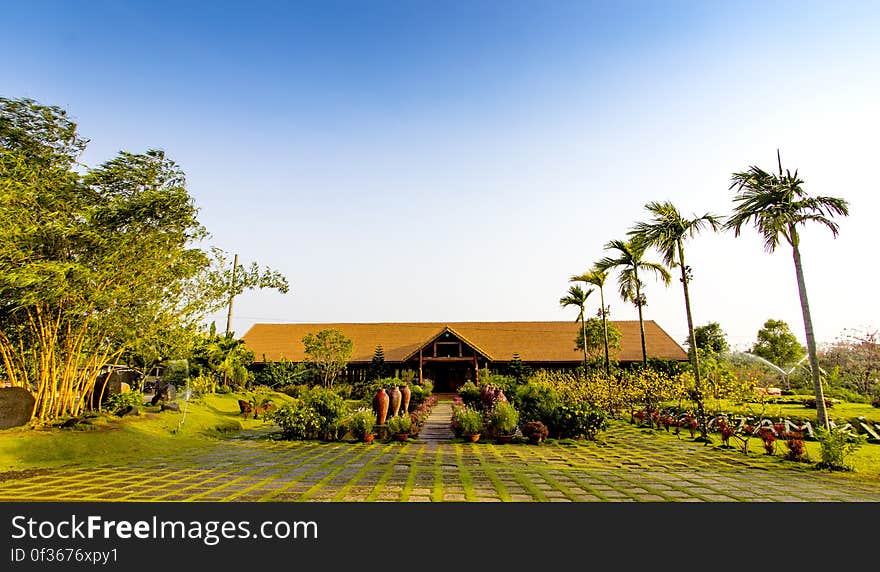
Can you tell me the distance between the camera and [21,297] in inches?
333

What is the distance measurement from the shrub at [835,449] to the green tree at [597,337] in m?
19.0

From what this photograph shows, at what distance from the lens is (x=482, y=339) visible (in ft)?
117

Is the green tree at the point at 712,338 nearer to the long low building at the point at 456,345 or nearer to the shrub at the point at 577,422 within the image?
the long low building at the point at 456,345

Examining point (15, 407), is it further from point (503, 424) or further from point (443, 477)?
point (503, 424)

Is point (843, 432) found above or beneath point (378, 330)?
beneath

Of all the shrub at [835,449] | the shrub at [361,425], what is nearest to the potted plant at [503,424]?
the shrub at [361,425]

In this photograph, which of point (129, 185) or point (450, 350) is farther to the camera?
point (450, 350)

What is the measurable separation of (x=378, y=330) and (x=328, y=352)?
10.8 m

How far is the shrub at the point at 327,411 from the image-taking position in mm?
11445

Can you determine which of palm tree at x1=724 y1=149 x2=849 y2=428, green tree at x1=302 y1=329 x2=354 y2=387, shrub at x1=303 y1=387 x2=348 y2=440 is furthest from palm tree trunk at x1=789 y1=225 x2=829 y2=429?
green tree at x1=302 y1=329 x2=354 y2=387

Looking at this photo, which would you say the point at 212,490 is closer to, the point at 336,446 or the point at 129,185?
the point at 336,446

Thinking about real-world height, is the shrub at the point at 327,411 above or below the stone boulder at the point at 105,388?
below
